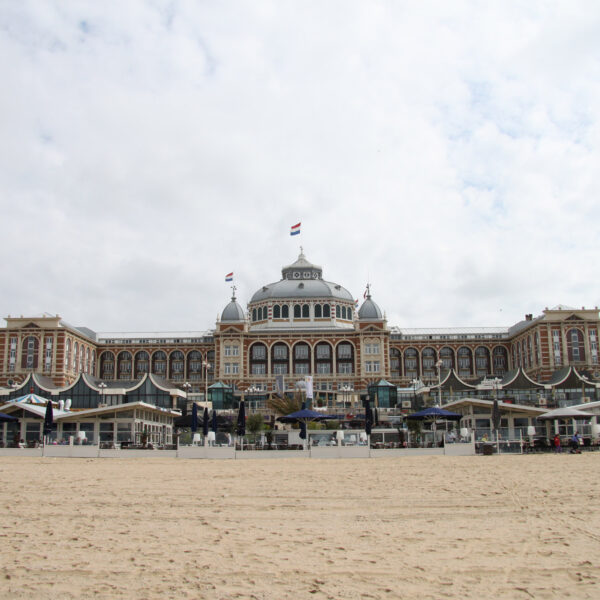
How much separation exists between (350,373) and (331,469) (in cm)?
6259

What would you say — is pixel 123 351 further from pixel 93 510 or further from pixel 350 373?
pixel 93 510

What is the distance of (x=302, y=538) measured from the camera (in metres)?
13.0

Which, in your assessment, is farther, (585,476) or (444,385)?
(444,385)

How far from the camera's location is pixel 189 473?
84.4ft

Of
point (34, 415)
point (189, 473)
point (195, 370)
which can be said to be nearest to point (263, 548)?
point (189, 473)

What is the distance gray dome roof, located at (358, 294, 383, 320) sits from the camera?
91.1m

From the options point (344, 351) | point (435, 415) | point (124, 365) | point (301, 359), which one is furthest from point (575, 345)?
point (124, 365)

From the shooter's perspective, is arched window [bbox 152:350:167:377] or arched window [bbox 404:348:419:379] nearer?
arched window [bbox 404:348:419:379]

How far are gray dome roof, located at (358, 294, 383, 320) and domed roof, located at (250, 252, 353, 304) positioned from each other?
15.5ft

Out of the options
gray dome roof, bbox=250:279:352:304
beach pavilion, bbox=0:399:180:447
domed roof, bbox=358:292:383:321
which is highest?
gray dome roof, bbox=250:279:352:304

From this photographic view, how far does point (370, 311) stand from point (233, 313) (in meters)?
17.5

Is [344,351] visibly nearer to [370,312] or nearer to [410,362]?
[370,312]

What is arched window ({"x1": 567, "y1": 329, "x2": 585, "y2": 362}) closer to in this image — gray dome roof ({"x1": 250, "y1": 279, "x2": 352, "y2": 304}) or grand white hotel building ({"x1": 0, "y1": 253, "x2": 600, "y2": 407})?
grand white hotel building ({"x1": 0, "y1": 253, "x2": 600, "y2": 407})

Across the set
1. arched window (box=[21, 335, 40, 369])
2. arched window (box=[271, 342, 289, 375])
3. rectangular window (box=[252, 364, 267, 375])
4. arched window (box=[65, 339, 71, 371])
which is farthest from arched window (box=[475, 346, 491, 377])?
arched window (box=[21, 335, 40, 369])
